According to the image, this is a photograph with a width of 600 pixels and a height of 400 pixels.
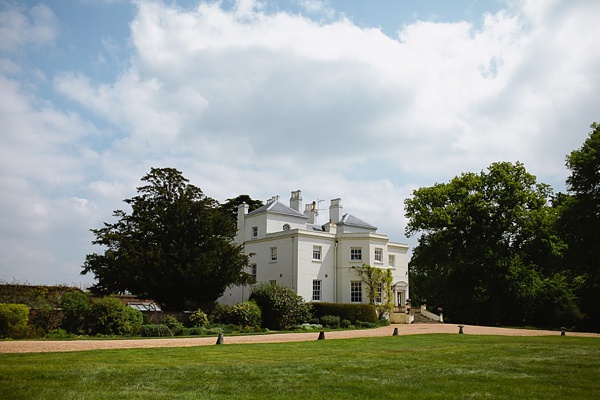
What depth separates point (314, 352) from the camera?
46.3 ft

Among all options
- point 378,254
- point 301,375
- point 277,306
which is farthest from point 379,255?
point 301,375

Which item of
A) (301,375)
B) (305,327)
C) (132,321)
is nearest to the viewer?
(301,375)

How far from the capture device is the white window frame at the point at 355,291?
1459 inches

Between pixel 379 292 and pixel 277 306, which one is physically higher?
pixel 379 292

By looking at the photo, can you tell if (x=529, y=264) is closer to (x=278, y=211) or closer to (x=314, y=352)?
(x=278, y=211)

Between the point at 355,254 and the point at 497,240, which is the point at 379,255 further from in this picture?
the point at 497,240

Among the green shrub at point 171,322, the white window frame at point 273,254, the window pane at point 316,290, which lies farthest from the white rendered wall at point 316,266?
the green shrub at point 171,322

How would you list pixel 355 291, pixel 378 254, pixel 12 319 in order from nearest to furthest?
pixel 12 319, pixel 355 291, pixel 378 254

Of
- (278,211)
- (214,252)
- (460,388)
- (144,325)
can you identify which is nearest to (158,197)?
(214,252)

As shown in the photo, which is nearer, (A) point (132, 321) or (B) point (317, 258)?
(A) point (132, 321)

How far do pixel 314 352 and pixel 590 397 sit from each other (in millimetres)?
7933

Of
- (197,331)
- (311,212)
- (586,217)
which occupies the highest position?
(311,212)

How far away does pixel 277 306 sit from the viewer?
97.6ft

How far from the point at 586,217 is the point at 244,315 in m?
21.1
